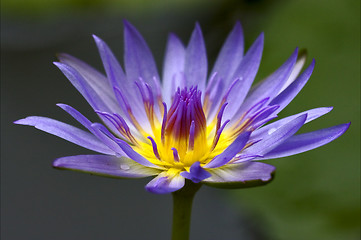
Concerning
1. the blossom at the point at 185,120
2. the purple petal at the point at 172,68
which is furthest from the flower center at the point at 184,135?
the purple petal at the point at 172,68

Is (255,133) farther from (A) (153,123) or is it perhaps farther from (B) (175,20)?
(B) (175,20)

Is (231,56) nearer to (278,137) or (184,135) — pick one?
(184,135)

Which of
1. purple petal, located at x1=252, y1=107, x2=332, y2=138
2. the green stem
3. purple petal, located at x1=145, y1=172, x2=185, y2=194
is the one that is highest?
purple petal, located at x1=252, y1=107, x2=332, y2=138

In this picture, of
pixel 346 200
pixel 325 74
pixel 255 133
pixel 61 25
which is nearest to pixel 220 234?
pixel 346 200

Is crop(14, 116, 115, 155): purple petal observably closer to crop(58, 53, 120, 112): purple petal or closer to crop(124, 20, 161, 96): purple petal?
crop(58, 53, 120, 112): purple petal

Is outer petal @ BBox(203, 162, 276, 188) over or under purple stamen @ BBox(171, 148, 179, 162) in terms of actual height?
under

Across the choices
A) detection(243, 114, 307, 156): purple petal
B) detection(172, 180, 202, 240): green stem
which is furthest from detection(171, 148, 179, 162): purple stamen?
detection(243, 114, 307, 156): purple petal
